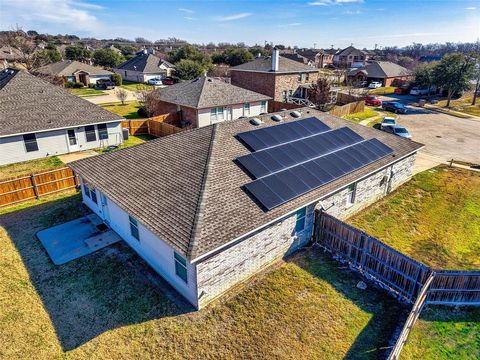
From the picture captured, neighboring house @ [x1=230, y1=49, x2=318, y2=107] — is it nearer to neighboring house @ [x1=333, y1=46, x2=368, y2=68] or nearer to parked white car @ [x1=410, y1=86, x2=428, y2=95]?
parked white car @ [x1=410, y1=86, x2=428, y2=95]

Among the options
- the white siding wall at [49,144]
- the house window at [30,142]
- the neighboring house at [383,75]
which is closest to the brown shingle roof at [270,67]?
the white siding wall at [49,144]

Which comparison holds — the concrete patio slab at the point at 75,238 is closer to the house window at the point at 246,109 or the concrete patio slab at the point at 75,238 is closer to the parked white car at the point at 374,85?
the house window at the point at 246,109

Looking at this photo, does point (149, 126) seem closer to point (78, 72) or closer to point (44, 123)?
point (44, 123)

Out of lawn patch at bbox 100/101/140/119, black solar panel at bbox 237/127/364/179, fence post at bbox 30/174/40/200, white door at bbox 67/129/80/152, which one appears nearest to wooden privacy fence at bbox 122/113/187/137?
white door at bbox 67/129/80/152

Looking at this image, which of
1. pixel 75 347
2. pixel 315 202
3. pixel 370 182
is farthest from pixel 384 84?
pixel 75 347

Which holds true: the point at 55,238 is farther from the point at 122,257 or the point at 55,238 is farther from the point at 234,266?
the point at 234,266

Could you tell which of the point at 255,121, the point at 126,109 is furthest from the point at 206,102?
the point at 126,109
